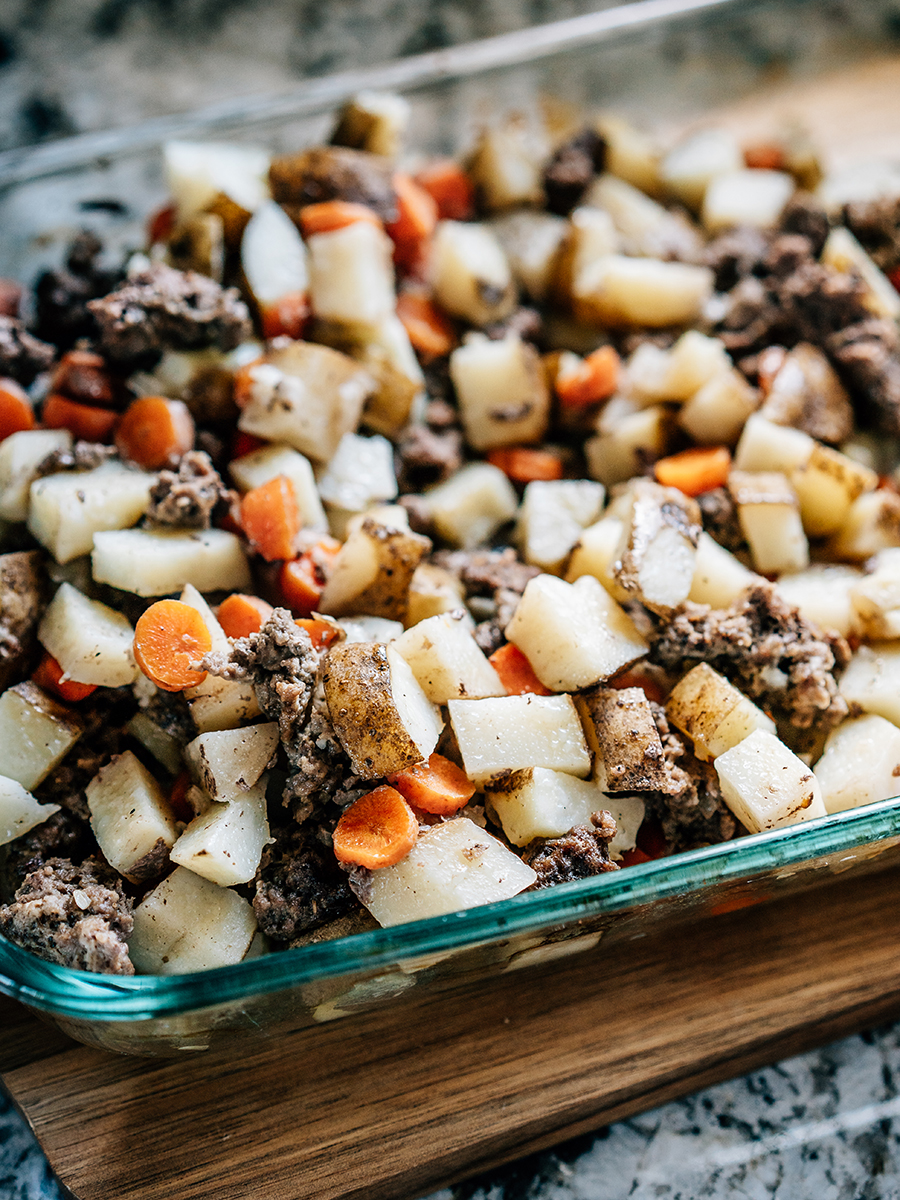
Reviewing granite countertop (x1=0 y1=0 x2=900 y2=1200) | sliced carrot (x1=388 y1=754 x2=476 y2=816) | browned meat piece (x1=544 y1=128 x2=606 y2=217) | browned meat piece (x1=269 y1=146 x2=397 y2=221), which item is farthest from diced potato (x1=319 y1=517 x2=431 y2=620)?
browned meat piece (x1=544 y1=128 x2=606 y2=217)

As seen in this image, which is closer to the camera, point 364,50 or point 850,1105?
point 850,1105

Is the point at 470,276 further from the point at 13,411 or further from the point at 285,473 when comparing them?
the point at 13,411

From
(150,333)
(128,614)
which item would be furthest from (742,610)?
(150,333)

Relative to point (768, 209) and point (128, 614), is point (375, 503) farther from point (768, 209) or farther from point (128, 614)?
point (768, 209)

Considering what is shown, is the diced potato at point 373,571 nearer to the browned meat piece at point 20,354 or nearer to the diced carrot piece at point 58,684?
the diced carrot piece at point 58,684

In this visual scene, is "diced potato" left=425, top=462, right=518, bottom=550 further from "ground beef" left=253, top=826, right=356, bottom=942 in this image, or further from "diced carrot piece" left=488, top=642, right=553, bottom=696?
"ground beef" left=253, top=826, right=356, bottom=942

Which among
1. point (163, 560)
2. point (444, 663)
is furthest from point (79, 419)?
point (444, 663)
